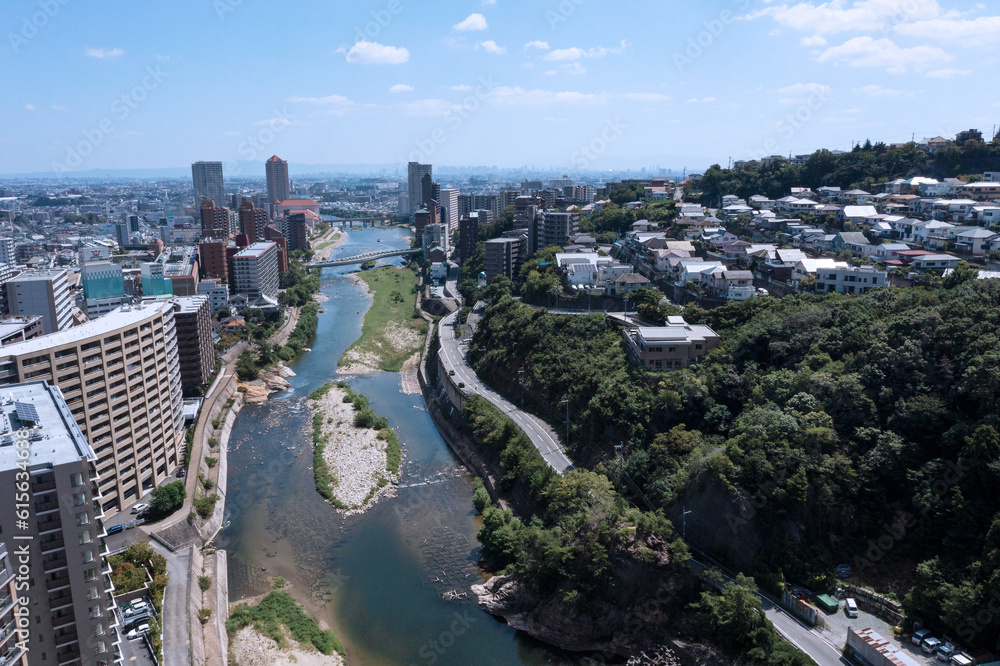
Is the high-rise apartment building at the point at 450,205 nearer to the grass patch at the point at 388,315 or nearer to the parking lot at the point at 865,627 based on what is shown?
the grass patch at the point at 388,315

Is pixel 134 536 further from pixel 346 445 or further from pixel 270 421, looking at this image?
pixel 270 421

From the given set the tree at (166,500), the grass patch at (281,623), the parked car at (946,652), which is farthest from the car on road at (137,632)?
the parked car at (946,652)

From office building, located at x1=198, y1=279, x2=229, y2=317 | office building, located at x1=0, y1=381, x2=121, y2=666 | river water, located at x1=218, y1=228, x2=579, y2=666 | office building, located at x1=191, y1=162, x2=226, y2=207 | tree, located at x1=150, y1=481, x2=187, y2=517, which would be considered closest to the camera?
office building, located at x1=0, y1=381, x2=121, y2=666

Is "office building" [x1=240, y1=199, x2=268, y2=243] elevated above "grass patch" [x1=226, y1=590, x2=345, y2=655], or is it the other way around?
"office building" [x1=240, y1=199, x2=268, y2=243]

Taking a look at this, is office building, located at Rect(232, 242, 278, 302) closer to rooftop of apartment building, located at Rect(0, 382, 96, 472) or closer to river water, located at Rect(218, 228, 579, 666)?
river water, located at Rect(218, 228, 579, 666)

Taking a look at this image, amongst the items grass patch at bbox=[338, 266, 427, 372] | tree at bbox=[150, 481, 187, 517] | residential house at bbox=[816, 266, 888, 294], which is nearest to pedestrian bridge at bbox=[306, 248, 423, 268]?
grass patch at bbox=[338, 266, 427, 372]

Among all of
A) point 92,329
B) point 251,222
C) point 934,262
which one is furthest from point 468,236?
point 92,329

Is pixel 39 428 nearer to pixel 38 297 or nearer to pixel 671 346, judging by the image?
pixel 671 346

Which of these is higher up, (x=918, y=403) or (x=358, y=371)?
(x=918, y=403)

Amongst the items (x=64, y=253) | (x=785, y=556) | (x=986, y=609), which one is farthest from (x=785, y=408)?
(x=64, y=253)
